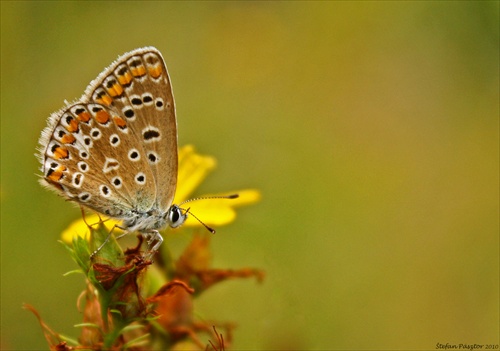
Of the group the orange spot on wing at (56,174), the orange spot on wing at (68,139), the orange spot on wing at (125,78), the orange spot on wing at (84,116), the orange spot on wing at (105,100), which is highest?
the orange spot on wing at (125,78)

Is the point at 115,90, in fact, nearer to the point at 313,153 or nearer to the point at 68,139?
the point at 68,139

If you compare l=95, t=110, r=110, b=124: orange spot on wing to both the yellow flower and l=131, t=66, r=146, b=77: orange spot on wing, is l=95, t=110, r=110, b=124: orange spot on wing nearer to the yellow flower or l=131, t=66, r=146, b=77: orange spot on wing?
l=131, t=66, r=146, b=77: orange spot on wing

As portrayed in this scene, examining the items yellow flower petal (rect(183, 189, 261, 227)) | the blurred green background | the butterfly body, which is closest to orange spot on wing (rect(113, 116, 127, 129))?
the butterfly body

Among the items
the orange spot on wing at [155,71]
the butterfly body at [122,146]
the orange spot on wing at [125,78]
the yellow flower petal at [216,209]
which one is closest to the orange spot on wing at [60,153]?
the butterfly body at [122,146]

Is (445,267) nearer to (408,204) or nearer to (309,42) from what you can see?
(408,204)

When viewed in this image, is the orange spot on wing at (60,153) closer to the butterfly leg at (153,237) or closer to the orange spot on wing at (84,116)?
the orange spot on wing at (84,116)

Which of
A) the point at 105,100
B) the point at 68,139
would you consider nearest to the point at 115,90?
the point at 105,100
